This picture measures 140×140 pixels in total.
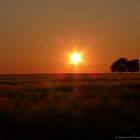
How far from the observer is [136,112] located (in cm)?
1611

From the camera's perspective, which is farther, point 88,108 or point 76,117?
Result: point 88,108

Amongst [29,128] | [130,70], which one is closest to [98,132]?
[29,128]

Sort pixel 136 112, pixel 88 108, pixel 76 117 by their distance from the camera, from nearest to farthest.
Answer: pixel 76 117, pixel 136 112, pixel 88 108

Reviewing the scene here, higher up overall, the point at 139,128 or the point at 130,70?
the point at 130,70

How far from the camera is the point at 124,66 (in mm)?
135625

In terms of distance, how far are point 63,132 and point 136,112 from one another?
417 cm

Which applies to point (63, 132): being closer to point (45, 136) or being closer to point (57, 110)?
point (45, 136)

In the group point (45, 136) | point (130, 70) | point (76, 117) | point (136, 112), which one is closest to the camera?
point (45, 136)

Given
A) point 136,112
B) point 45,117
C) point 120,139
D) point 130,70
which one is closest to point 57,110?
point 45,117

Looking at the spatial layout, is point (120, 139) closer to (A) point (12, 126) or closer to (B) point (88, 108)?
(A) point (12, 126)

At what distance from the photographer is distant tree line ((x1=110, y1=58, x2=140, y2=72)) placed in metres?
133

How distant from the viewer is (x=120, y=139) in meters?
7.99

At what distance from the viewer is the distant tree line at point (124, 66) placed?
5241 inches

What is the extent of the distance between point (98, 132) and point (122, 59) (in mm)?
124011
